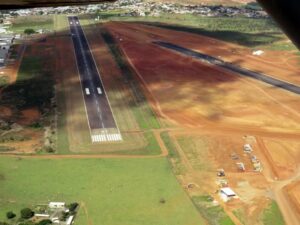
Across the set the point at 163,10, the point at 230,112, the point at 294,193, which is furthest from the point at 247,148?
the point at 163,10

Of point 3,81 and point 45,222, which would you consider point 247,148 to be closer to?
point 45,222

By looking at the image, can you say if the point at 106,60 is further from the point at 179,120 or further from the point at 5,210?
the point at 5,210

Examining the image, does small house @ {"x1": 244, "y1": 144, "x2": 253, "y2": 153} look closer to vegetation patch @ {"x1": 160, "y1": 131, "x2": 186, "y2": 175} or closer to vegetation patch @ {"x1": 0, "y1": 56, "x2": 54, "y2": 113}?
vegetation patch @ {"x1": 160, "y1": 131, "x2": 186, "y2": 175}

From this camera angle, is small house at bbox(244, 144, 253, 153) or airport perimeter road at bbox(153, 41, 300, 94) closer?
small house at bbox(244, 144, 253, 153)

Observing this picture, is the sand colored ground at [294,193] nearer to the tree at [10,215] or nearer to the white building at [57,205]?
the white building at [57,205]

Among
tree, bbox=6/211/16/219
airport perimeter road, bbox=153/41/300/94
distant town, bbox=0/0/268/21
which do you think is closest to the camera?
tree, bbox=6/211/16/219

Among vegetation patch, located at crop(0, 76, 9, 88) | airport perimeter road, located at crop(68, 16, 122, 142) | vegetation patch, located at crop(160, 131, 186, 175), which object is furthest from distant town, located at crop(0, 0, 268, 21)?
vegetation patch, located at crop(160, 131, 186, 175)

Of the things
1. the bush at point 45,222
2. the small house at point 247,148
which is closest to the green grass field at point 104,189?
the bush at point 45,222

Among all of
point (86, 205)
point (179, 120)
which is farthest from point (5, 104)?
point (86, 205)
